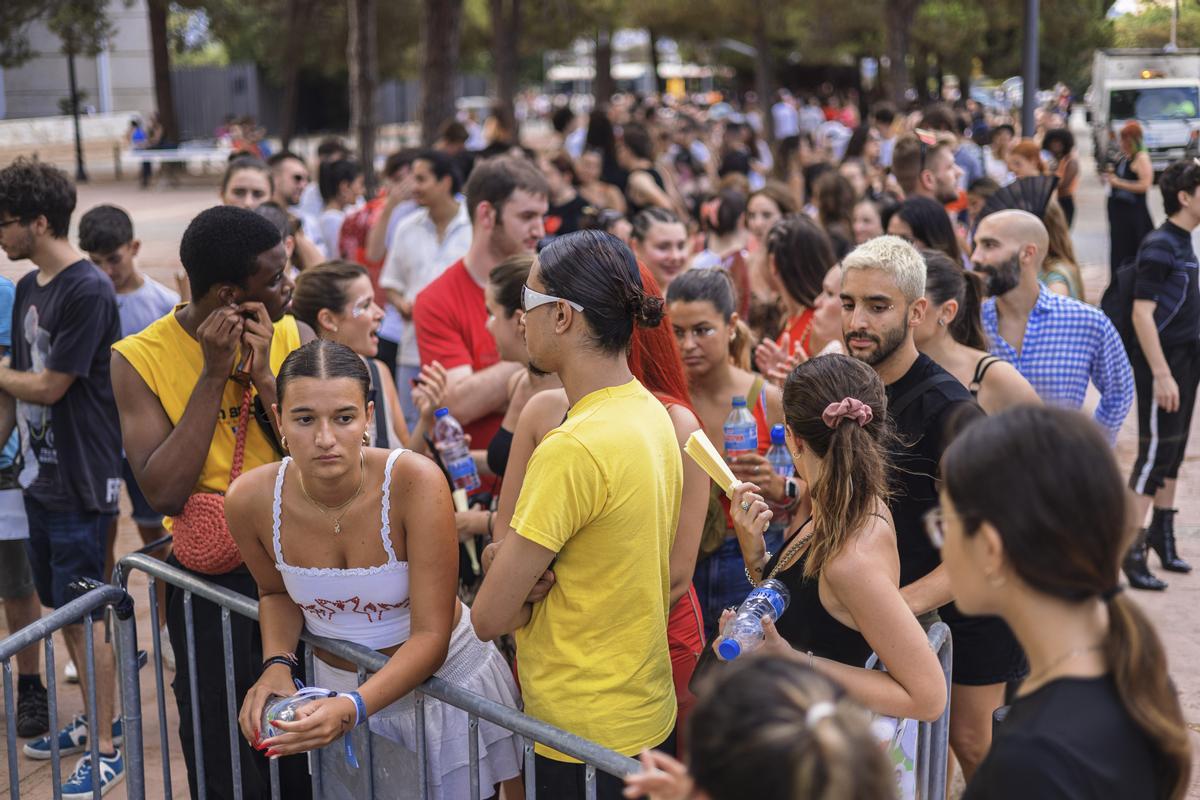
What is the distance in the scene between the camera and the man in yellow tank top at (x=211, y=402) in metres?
3.64

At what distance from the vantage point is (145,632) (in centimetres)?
645

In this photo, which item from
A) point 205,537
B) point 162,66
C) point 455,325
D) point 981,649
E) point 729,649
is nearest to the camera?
point 729,649

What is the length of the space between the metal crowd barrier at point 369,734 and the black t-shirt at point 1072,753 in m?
0.97

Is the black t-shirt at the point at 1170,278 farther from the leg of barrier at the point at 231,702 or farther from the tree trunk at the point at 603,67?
the tree trunk at the point at 603,67

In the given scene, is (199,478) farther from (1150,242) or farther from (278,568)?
(1150,242)

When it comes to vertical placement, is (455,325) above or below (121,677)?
above

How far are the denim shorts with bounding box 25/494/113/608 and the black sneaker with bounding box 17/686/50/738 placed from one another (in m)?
0.45

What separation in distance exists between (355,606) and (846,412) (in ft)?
4.56

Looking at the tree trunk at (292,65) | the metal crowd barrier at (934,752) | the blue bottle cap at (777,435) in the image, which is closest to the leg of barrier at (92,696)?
the blue bottle cap at (777,435)

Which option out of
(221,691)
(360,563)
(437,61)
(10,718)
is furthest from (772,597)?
(437,61)

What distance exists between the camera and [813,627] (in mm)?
3064

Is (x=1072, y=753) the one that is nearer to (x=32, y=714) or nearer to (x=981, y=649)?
(x=981, y=649)

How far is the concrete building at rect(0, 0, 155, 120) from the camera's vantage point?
112 ft

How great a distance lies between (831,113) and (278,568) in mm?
31136
